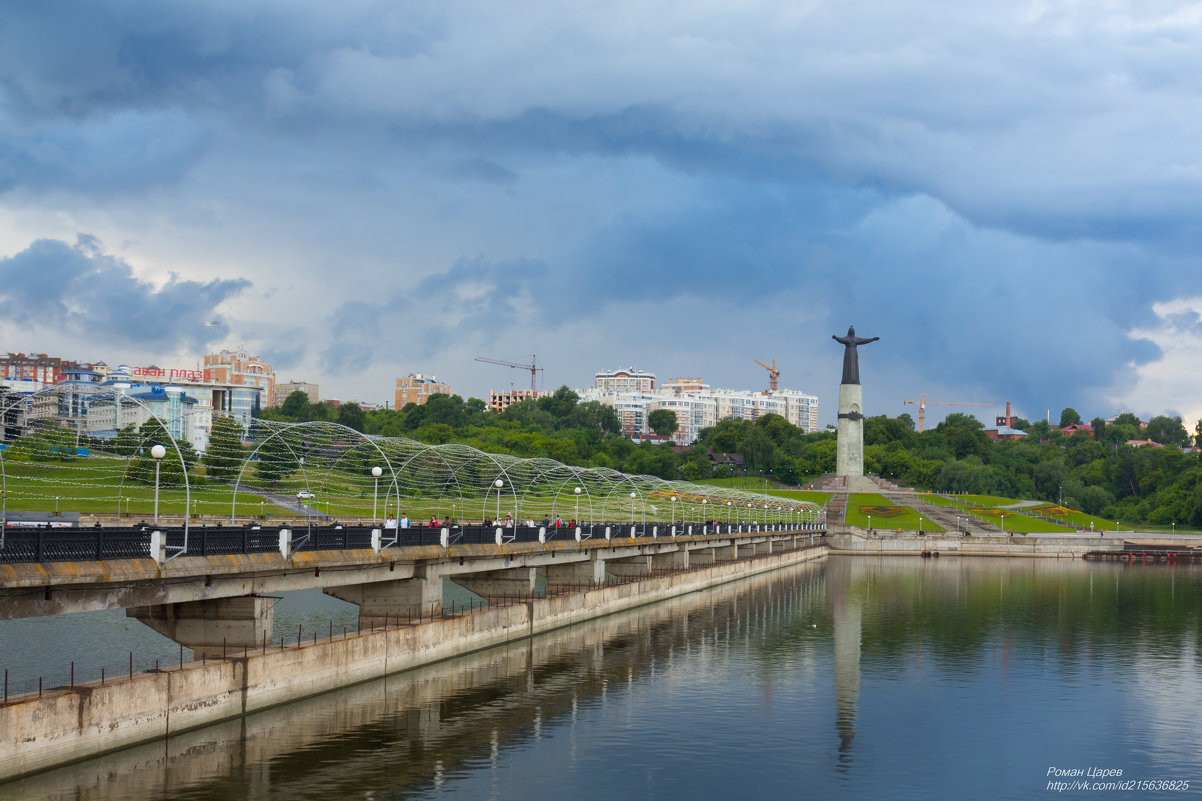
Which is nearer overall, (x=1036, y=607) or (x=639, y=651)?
(x=639, y=651)

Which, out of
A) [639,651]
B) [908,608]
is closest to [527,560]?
[639,651]

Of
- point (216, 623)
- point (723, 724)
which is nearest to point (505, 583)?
point (723, 724)

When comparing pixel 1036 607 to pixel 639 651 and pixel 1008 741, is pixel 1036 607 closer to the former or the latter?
pixel 639 651

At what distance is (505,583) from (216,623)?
27.3 m

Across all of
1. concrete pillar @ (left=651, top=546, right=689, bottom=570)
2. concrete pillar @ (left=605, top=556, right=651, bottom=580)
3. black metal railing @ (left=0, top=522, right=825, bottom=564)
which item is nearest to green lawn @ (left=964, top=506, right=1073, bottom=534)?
concrete pillar @ (left=651, top=546, right=689, bottom=570)

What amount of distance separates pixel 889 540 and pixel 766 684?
5063 inches

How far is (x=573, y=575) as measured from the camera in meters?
79.3

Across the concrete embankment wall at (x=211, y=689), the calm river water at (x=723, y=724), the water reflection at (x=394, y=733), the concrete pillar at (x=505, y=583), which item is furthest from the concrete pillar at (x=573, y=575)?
the concrete embankment wall at (x=211, y=689)

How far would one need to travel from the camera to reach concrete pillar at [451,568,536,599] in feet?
220

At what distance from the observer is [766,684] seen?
2170 inches

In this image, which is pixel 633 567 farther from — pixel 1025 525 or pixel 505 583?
pixel 1025 525

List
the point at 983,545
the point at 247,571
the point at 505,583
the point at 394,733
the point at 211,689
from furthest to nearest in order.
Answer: the point at 983,545 → the point at 505,583 → the point at 394,733 → the point at 247,571 → the point at 211,689

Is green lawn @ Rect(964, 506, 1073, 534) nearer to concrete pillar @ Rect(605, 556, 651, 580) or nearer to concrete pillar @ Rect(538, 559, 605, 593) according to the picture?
concrete pillar @ Rect(605, 556, 651, 580)

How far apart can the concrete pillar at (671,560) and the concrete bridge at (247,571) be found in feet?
108
